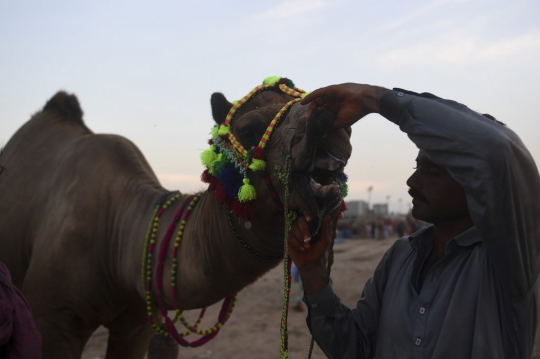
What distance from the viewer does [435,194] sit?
78.3 inches

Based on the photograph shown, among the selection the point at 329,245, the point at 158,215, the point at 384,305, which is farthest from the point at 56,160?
the point at 384,305

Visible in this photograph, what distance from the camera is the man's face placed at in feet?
6.43

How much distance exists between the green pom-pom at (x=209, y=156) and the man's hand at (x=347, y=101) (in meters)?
0.93

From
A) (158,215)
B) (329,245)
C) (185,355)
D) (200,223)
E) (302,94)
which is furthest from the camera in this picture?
(185,355)

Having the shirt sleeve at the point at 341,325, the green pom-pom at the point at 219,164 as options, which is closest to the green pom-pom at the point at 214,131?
the green pom-pom at the point at 219,164

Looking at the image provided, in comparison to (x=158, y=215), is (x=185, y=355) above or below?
below

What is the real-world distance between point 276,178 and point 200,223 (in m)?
0.84

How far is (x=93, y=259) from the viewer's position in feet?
12.2

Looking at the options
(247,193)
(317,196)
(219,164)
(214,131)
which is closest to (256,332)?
(214,131)

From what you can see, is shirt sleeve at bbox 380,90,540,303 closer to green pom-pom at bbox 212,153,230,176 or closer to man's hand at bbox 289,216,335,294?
man's hand at bbox 289,216,335,294

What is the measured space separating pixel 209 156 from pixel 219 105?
1.07 ft

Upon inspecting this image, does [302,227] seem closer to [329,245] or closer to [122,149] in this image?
[329,245]

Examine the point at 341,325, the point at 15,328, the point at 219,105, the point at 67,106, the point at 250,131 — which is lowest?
the point at 15,328

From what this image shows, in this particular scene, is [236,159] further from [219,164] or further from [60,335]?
[60,335]
